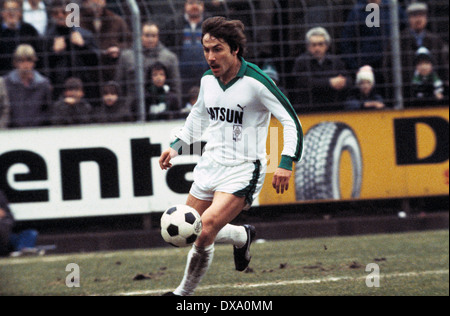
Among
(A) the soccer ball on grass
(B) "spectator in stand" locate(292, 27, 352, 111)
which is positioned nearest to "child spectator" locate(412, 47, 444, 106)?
(B) "spectator in stand" locate(292, 27, 352, 111)

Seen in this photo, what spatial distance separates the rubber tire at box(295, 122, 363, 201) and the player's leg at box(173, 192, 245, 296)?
4297 mm

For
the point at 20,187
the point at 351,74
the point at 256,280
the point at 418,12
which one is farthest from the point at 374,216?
the point at 20,187

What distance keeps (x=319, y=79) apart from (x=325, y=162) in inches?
39.9

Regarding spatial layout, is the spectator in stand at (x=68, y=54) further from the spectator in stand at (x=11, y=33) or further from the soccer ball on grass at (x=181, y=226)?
the soccer ball on grass at (x=181, y=226)

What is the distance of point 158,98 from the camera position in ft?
34.5

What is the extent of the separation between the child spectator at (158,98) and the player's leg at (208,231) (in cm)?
443

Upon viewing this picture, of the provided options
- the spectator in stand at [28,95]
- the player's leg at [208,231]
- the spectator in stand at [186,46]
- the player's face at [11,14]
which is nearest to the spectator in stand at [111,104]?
the spectator in stand at [28,95]

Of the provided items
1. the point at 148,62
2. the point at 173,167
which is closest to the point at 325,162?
the point at 173,167

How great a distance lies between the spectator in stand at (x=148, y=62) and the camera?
33.9 feet

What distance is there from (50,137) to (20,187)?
0.69m

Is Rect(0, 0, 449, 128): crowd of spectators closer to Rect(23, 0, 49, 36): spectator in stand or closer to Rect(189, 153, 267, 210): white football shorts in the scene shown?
Rect(23, 0, 49, 36): spectator in stand

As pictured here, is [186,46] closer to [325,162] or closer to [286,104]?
[325,162]

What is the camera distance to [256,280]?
7.50 meters
